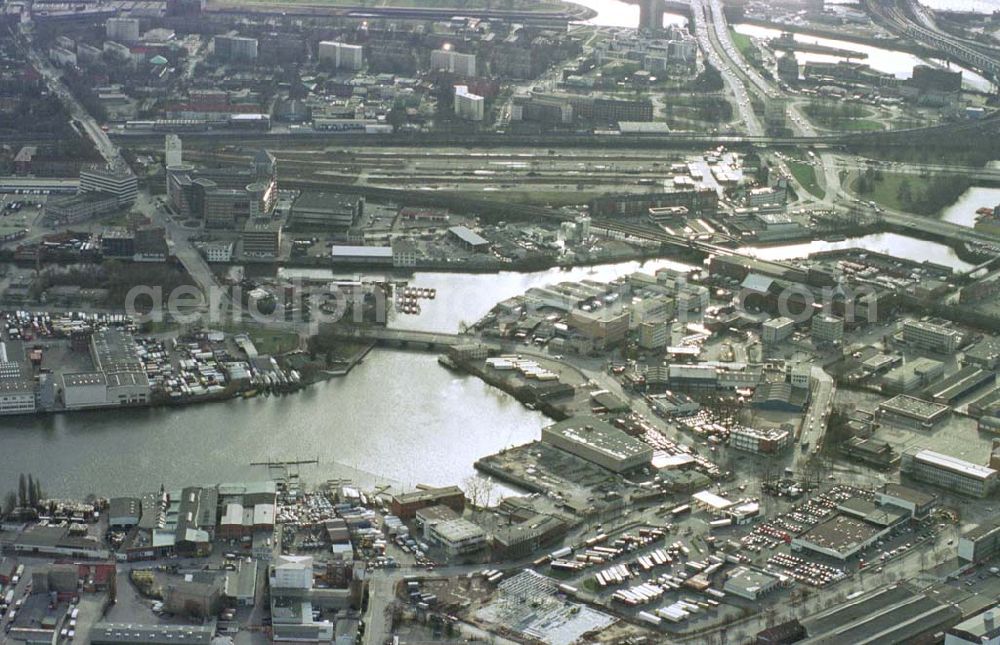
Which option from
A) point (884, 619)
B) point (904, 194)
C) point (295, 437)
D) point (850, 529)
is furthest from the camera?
point (904, 194)

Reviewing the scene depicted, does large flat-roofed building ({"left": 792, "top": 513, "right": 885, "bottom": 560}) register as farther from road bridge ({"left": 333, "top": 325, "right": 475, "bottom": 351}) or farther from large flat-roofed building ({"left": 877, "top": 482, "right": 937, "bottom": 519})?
road bridge ({"left": 333, "top": 325, "right": 475, "bottom": 351})

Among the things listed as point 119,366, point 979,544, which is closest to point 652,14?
point 119,366

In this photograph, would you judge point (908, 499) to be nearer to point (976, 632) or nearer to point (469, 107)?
point (976, 632)

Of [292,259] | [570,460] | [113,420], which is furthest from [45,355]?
[570,460]

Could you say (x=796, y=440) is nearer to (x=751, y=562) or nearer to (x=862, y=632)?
(x=751, y=562)

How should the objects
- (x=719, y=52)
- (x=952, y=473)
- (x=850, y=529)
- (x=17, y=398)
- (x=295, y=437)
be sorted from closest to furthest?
(x=850, y=529) → (x=952, y=473) → (x=295, y=437) → (x=17, y=398) → (x=719, y=52)

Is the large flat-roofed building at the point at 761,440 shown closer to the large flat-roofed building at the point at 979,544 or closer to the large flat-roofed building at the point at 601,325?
the large flat-roofed building at the point at 979,544

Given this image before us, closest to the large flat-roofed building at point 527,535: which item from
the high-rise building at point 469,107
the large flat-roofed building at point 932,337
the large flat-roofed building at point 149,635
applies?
the large flat-roofed building at point 149,635
